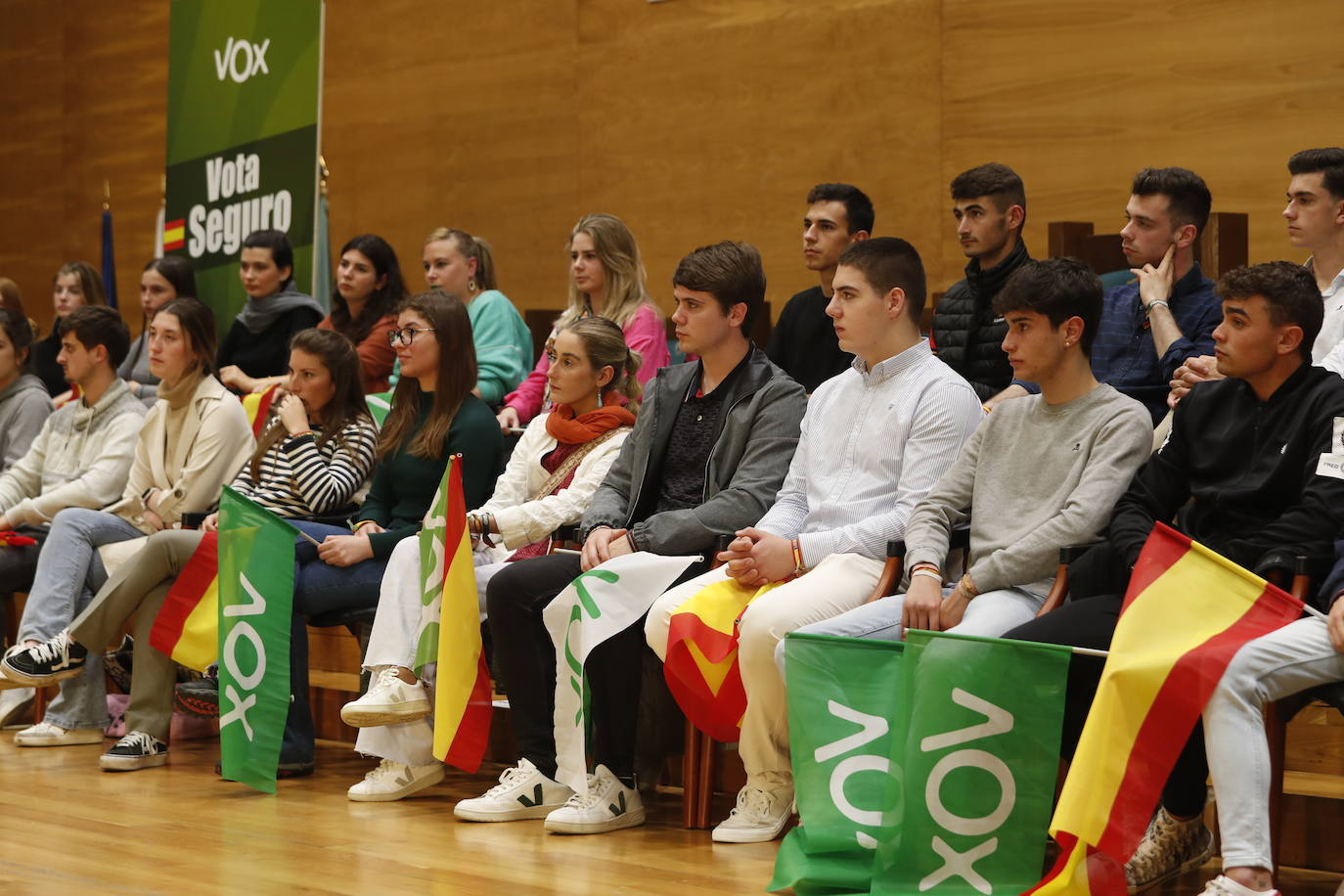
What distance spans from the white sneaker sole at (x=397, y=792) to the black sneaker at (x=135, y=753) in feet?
1.99

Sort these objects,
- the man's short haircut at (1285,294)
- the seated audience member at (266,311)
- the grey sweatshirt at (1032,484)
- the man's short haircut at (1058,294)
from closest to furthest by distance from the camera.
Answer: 1. the man's short haircut at (1285,294)
2. the grey sweatshirt at (1032,484)
3. the man's short haircut at (1058,294)
4. the seated audience member at (266,311)

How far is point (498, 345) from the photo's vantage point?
503 centimetres

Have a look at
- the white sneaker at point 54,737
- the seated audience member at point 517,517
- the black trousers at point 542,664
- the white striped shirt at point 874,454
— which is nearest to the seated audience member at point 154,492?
the white sneaker at point 54,737

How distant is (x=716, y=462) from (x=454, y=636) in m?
0.67

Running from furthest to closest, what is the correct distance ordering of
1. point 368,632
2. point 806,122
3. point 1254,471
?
point 806,122 < point 368,632 < point 1254,471

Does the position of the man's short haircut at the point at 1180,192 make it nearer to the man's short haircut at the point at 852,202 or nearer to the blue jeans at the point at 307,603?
the man's short haircut at the point at 852,202

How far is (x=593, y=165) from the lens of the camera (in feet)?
20.8

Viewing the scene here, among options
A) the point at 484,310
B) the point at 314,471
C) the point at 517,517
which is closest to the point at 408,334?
the point at 314,471

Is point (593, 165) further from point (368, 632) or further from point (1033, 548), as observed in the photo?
point (1033, 548)

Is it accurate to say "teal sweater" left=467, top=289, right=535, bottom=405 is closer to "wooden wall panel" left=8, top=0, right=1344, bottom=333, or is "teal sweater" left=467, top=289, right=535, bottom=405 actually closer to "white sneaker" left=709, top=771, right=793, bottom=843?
"wooden wall panel" left=8, top=0, right=1344, bottom=333

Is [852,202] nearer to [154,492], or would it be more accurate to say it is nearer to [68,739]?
[154,492]

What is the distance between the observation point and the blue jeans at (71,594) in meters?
4.29

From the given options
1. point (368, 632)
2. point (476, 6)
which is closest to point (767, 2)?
point (476, 6)

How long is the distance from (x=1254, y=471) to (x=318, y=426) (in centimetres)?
241
